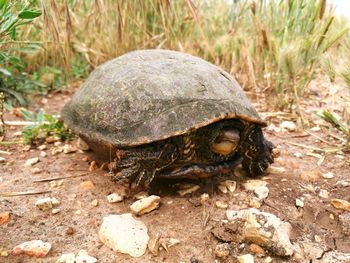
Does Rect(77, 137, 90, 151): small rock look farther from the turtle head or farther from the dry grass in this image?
the turtle head

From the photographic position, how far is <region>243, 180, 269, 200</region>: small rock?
1716 mm

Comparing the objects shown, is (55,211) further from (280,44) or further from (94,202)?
(280,44)

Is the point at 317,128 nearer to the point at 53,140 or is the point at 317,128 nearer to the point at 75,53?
the point at 53,140

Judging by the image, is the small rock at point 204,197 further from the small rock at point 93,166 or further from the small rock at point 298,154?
the small rock at point 298,154

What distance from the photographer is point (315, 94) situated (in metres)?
3.30

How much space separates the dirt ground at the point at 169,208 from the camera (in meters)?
1.45

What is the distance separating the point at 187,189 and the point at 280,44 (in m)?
1.58

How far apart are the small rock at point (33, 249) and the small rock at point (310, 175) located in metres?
1.22

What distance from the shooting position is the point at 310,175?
1931mm

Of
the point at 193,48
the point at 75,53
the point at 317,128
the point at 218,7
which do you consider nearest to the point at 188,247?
the point at 317,128

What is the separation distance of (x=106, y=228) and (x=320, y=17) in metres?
1.86

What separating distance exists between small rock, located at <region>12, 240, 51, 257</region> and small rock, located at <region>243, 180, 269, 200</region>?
2.93 ft

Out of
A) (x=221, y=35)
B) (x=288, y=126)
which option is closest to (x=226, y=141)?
(x=288, y=126)

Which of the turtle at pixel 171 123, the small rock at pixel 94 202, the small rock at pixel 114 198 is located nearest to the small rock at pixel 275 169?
the turtle at pixel 171 123
